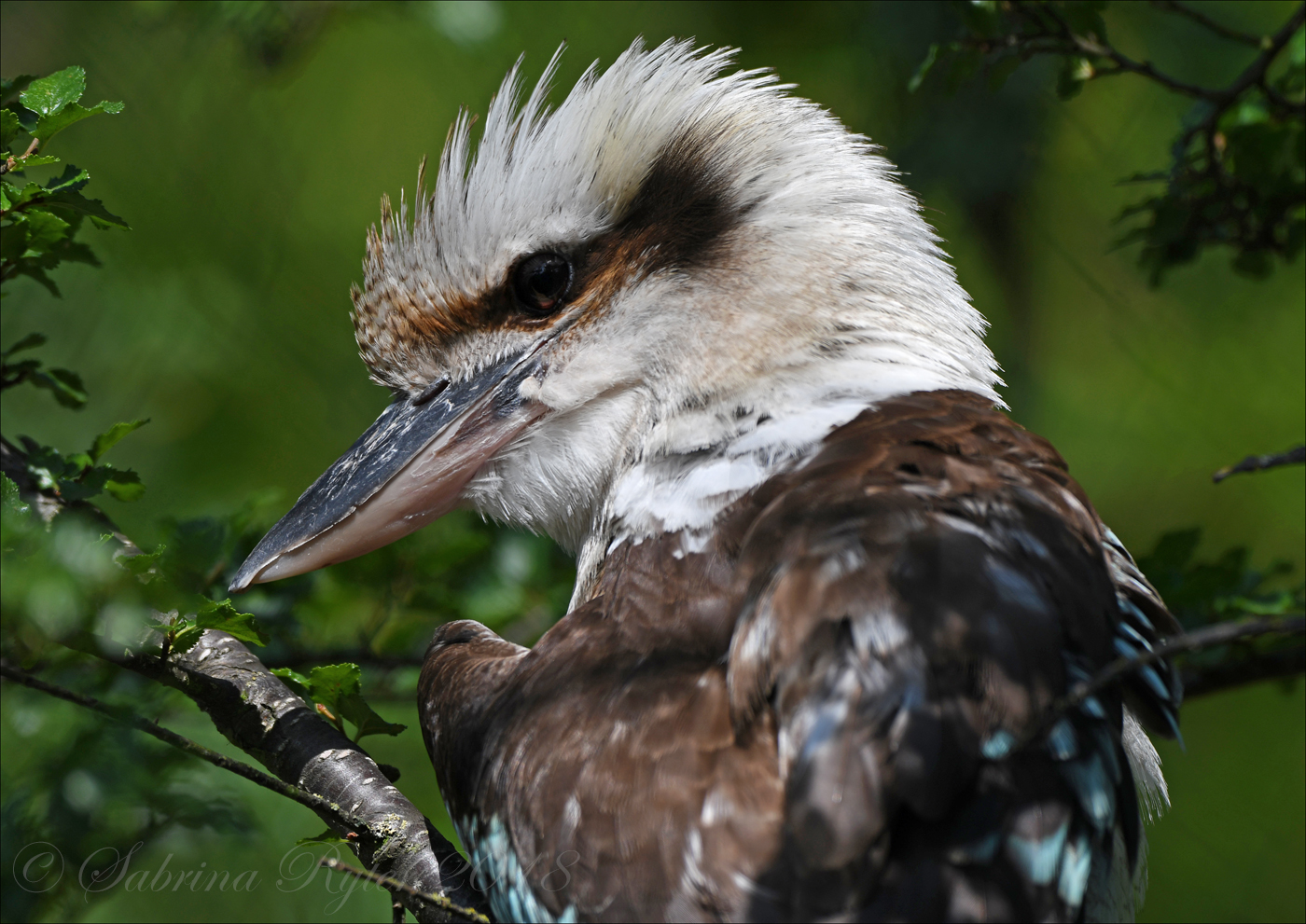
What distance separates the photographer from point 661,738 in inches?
50.4

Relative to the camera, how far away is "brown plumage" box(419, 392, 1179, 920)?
3.79 feet

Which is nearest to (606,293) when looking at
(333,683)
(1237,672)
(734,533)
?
(734,533)

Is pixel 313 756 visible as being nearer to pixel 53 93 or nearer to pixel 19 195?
pixel 19 195

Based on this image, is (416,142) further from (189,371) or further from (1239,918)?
(1239,918)

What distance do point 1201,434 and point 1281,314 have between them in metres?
0.69

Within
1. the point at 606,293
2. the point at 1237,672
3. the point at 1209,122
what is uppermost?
the point at 606,293

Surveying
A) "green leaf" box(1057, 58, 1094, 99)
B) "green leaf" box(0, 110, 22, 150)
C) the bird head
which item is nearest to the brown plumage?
the bird head

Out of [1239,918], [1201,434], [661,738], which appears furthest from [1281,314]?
[661,738]

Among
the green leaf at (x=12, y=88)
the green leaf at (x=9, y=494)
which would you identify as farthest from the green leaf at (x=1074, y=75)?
the green leaf at (x=9, y=494)

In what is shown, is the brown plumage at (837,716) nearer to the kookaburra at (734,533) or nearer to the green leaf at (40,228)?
the kookaburra at (734,533)

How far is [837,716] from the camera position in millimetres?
1186

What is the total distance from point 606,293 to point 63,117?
84 centimetres

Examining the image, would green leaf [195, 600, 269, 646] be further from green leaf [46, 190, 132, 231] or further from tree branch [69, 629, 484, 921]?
green leaf [46, 190, 132, 231]
